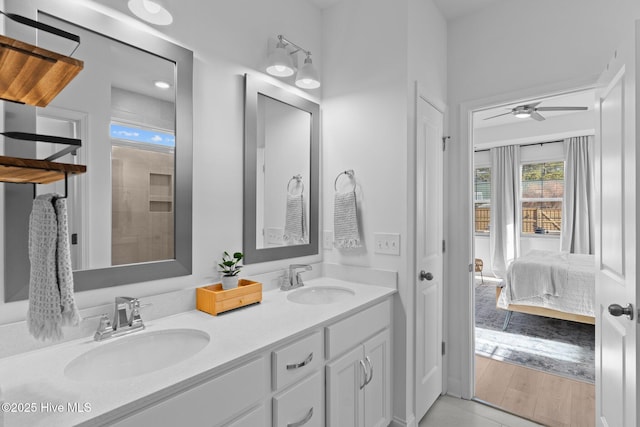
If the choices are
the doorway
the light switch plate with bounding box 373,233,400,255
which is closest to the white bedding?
the doorway

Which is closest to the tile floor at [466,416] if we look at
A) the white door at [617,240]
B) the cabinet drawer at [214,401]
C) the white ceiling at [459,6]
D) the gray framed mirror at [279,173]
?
the white door at [617,240]

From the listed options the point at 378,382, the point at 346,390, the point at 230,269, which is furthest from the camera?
the point at 378,382

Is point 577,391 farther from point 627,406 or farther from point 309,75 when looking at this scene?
point 309,75

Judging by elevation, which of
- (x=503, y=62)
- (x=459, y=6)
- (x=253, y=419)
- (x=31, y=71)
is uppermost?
(x=459, y=6)

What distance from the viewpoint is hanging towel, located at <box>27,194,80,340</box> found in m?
0.83

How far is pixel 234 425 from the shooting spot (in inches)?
41.4

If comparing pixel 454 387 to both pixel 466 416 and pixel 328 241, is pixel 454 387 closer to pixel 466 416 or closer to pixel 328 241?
pixel 466 416

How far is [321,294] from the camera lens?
2.02 m

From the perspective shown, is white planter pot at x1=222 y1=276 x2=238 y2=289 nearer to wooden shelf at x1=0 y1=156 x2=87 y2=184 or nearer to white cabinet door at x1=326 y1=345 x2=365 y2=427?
white cabinet door at x1=326 y1=345 x2=365 y2=427

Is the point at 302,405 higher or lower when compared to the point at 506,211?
lower

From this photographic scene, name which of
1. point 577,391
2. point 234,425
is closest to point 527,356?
point 577,391

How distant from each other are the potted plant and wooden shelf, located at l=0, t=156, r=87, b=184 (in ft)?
2.70

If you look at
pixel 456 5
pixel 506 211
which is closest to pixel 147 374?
pixel 456 5

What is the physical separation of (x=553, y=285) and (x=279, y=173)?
309 centimetres
